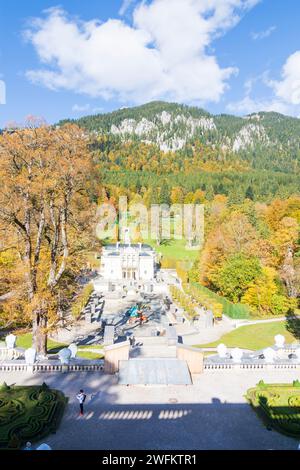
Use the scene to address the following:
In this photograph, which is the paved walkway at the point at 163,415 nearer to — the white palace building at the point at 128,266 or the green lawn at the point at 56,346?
the green lawn at the point at 56,346

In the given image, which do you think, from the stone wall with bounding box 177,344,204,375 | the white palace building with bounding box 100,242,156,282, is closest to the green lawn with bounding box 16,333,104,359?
the stone wall with bounding box 177,344,204,375

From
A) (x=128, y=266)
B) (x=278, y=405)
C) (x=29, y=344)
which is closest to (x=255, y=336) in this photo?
(x=278, y=405)

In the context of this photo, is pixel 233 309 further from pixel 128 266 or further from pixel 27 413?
pixel 128 266

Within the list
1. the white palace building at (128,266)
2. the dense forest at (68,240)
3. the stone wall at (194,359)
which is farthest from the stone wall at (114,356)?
the white palace building at (128,266)

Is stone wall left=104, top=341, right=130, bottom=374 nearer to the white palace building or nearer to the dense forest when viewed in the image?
the dense forest

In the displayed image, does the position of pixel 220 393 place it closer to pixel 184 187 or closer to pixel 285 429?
pixel 285 429

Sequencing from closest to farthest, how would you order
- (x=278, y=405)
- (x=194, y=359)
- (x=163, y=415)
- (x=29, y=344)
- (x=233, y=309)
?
(x=163, y=415), (x=278, y=405), (x=194, y=359), (x=29, y=344), (x=233, y=309)
